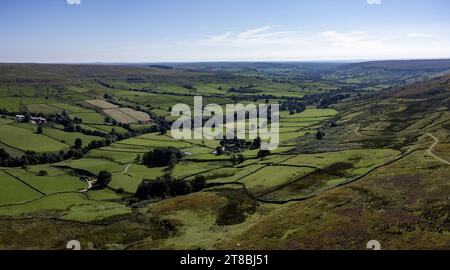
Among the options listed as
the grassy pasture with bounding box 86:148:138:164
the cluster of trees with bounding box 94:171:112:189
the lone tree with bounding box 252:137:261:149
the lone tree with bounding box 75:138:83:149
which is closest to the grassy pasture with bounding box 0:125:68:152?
the lone tree with bounding box 75:138:83:149

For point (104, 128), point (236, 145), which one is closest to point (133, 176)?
point (236, 145)

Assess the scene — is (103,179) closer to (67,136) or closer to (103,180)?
(103,180)

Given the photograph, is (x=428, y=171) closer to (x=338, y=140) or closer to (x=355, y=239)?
Answer: (x=355, y=239)

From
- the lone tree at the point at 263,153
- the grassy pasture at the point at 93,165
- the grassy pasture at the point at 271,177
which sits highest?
the grassy pasture at the point at 271,177

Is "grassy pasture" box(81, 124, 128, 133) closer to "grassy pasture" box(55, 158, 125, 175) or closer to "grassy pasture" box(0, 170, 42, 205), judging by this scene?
"grassy pasture" box(55, 158, 125, 175)

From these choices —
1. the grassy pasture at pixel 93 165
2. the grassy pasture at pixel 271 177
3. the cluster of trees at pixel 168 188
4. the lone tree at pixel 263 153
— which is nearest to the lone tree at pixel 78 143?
the grassy pasture at pixel 93 165

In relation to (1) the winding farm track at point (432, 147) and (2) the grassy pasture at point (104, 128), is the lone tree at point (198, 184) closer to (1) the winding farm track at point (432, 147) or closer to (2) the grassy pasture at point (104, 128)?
(1) the winding farm track at point (432, 147)
